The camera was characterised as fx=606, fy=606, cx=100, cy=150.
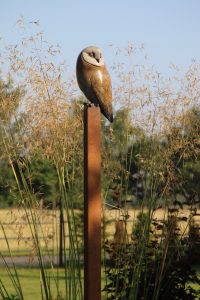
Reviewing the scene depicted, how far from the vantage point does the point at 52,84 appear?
3557mm

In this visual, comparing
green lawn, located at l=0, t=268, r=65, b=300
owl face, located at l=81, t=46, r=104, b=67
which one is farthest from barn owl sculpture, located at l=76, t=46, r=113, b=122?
green lawn, located at l=0, t=268, r=65, b=300

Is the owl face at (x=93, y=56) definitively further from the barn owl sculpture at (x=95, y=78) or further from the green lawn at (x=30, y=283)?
the green lawn at (x=30, y=283)

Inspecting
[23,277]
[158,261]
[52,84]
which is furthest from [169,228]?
[23,277]

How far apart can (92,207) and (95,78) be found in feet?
2.18

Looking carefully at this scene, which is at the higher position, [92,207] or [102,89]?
[102,89]

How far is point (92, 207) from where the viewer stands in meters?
3.07

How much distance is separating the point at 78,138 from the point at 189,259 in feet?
3.90

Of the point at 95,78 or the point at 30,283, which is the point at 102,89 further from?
the point at 30,283

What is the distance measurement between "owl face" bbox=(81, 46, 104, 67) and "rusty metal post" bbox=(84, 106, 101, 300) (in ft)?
0.79

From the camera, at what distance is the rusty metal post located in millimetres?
3053

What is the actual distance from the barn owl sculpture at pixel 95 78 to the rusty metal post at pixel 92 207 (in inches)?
3.8

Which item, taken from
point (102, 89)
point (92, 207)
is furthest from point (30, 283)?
point (102, 89)

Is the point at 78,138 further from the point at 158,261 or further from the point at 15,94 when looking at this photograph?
the point at 158,261

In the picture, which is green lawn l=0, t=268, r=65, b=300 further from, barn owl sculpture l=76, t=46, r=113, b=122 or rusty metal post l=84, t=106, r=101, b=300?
barn owl sculpture l=76, t=46, r=113, b=122
